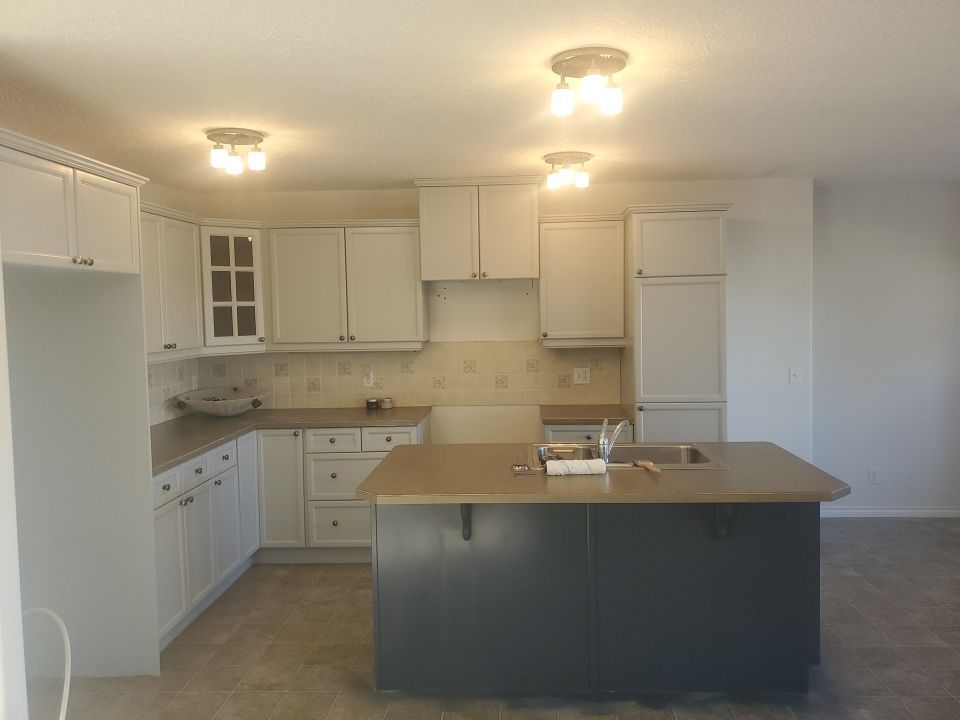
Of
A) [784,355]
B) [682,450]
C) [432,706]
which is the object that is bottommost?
[432,706]

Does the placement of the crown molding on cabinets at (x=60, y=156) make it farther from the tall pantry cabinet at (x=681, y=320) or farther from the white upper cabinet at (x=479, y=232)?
the tall pantry cabinet at (x=681, y=320)

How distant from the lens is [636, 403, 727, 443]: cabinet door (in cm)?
446

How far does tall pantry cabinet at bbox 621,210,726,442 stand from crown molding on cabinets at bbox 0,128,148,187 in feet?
9.06

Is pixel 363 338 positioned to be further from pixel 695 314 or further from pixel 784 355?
pixel 784 355

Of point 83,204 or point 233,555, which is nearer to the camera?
point 83,204

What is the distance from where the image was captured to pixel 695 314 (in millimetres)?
4434

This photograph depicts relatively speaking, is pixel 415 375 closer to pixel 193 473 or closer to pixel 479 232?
pixel 479 232

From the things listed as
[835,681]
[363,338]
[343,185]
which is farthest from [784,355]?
[343,185]

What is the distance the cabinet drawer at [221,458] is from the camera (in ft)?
12.7

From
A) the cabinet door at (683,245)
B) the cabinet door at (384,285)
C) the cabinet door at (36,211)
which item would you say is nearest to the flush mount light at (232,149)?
the cabinet door at (36,211)

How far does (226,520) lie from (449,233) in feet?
6.91

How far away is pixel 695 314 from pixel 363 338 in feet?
6.77

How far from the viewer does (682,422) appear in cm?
448

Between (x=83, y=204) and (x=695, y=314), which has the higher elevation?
(x=83, y=204)
